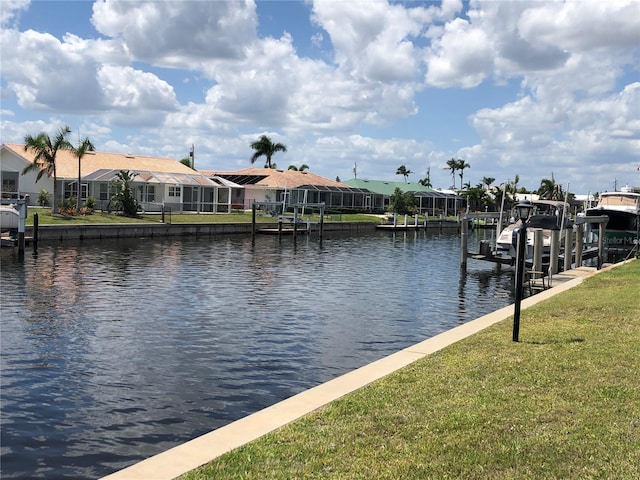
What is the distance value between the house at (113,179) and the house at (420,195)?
106ft

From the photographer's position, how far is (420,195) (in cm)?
10700

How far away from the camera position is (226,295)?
23.6 m

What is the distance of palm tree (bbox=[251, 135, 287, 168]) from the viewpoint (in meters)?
107

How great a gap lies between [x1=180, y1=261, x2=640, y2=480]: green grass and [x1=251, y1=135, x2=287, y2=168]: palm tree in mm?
96948

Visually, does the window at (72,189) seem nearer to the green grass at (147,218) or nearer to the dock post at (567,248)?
the green grass at (147,218)

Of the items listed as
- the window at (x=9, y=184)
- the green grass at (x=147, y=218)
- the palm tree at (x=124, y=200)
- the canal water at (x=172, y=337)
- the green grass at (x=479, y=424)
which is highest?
the window at (x=9, y=184)

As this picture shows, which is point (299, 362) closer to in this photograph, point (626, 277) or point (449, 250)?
point (626, 277)

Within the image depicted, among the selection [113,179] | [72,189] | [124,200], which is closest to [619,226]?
[124,200]

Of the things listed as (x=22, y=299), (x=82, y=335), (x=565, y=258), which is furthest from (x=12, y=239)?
(x=565, y=258)

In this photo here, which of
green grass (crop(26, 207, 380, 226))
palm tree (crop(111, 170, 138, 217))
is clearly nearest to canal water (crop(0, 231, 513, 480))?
green grass (crop(26, 207, 380, 226))

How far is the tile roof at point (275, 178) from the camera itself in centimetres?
8669

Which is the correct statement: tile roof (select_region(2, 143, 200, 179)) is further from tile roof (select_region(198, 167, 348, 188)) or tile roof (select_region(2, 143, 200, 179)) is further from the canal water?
the canal water

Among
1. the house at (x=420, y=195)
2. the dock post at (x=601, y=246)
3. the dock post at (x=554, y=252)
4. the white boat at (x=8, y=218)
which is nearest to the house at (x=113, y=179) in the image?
the white boat at (x=8, y=218)

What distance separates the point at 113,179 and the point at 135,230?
14.8 metres
